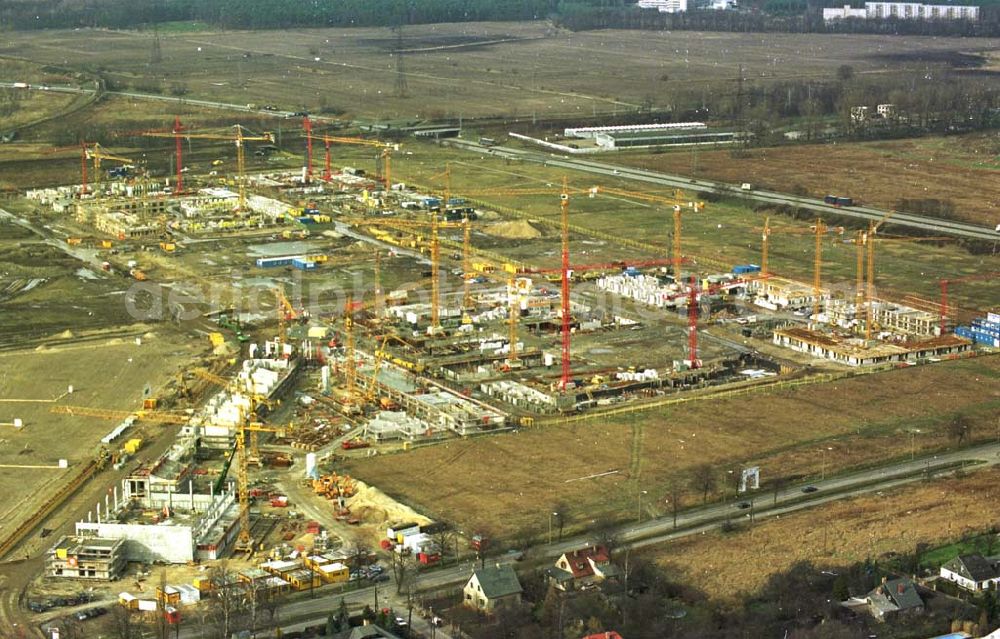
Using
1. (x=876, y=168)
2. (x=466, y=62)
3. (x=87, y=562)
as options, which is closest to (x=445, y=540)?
(x=87, y=562)

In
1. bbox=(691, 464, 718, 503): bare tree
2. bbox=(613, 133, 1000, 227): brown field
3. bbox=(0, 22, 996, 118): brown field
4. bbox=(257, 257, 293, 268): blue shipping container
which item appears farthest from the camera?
bbox=(0, 22, 996, 118): brown field

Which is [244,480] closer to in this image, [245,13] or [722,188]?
[722,188]

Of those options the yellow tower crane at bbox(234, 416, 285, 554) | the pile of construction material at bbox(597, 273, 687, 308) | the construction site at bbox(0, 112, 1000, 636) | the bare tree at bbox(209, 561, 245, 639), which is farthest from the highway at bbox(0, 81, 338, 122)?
the bare tree at bbox(209, 561, 245, 639)

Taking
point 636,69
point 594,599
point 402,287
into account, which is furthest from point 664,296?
point 636,69

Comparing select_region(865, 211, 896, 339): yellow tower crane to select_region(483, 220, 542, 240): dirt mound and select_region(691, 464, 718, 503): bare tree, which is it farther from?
select_region(691, 464, 718, 503): bare tree

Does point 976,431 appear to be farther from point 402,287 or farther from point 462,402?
point 402,287

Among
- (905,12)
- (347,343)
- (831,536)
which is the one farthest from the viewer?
(905,12)
